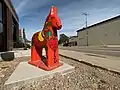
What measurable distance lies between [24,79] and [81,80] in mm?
1695

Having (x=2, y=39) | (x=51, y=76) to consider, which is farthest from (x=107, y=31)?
(x=51, y=76)

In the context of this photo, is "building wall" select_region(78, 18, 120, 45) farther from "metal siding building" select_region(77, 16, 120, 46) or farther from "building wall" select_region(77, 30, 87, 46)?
"building wall" select_region(77, 30, 87, 46)

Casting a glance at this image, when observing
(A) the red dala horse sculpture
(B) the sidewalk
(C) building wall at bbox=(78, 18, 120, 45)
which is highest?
(C) building wall at bbox=(78, 18, 120, 45)

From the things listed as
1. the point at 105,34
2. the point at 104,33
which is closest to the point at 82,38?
the point at 104,33

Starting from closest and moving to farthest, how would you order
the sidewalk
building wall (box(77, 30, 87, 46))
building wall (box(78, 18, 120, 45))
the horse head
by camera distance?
the horse head
the sidewalk
building wall (box(78, 18, 120, 45))
building wall (box(77, 30, 87, 46))

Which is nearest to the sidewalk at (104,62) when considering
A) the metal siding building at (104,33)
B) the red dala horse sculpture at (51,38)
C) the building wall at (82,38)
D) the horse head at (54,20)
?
the red dala horse sculpture at (51,38)

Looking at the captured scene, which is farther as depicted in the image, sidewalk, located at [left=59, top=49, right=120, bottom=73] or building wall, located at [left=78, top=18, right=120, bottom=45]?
building wall, located at [left=78, top=18, right=120, bottom=45]

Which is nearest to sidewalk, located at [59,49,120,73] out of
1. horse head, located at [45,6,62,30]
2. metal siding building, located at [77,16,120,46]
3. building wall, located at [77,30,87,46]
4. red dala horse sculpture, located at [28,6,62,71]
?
red dala horse sculpture, located at [28,6,62,71]

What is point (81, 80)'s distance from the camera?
12.8ft

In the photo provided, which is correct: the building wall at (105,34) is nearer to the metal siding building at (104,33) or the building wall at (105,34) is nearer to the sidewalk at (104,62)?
the metal siding building at (104,33)

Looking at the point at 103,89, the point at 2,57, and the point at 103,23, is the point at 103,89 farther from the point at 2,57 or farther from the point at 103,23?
the point at 103,23

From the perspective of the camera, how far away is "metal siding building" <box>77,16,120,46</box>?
978 inches

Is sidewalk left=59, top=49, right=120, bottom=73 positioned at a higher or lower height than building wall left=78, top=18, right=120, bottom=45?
lower

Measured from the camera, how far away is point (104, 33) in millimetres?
28641
